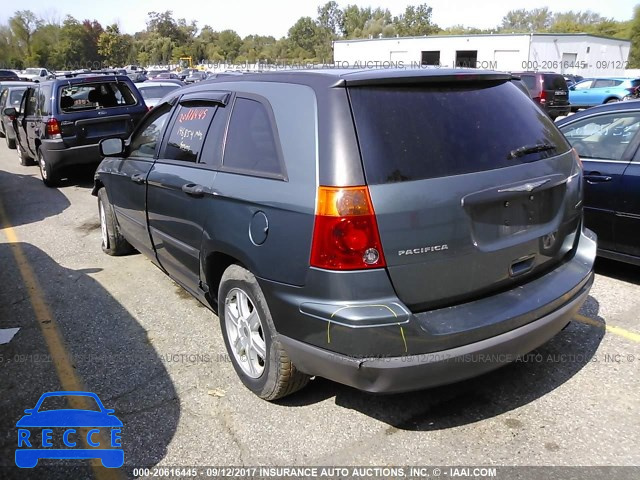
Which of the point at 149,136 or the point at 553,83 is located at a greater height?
the point at 149,136

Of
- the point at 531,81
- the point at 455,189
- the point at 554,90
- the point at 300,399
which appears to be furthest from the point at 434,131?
the point at 554,90

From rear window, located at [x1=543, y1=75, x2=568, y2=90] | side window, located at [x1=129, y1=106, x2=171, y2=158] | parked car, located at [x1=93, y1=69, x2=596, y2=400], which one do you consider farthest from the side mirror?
rear window, located at [x1=543, y1=75, x2=568, y2=90]

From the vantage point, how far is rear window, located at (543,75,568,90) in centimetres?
1827

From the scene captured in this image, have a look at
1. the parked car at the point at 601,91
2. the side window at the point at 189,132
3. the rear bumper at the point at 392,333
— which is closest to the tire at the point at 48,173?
the side window at the point at 189,132

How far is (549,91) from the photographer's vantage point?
18.2m

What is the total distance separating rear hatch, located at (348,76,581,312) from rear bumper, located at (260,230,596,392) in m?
0.09

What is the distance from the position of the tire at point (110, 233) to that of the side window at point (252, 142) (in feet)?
9.38

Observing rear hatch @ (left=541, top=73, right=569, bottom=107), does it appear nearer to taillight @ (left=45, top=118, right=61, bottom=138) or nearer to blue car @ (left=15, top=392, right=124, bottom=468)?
taillight @ (left=45, top=118, right=61, bottom=138)

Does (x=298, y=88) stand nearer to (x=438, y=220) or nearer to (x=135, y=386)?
(x=438, y=220)

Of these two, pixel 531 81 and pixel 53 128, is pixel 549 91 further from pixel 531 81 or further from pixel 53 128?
pixel 53 128

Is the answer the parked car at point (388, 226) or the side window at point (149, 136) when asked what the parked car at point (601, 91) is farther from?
the parked car at point (388, 226)

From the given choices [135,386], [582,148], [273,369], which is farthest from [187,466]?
[582,148]

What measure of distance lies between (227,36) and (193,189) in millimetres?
127405

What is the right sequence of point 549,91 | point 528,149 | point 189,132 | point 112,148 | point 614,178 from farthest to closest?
point 549,91
point 112,148
point 614,178
point 189,132
point 528,149
